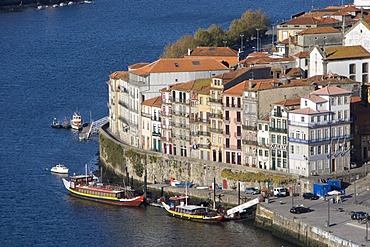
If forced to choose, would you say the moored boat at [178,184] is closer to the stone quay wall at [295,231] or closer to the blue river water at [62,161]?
the blue river water at [62,161]

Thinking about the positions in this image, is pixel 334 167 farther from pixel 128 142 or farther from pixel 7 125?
pixel 7 125

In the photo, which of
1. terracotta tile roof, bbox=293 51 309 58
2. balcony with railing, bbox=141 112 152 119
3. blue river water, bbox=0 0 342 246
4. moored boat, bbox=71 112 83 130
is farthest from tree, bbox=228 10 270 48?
balcony with railing, bbox=141 112 152 119

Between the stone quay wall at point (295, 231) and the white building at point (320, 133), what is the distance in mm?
4942

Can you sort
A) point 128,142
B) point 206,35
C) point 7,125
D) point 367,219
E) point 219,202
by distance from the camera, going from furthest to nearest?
point 206,35
point 7,125
point 128,142
point 219,202
point 367,219

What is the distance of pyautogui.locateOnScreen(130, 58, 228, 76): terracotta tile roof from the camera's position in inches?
4550

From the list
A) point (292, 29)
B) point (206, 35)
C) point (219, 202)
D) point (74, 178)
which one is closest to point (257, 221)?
point (219, 202)

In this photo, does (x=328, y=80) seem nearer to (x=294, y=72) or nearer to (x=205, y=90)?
(x=294, y=72)

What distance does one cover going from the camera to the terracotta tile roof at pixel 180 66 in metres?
116

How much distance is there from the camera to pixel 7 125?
133500 millimetres

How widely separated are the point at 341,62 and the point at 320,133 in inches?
578

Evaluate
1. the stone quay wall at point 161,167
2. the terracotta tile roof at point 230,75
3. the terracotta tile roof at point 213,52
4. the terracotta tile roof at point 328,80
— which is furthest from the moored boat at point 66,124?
the terracotta tile roof at point 328,80

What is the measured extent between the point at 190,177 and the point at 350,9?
38139 millimetres

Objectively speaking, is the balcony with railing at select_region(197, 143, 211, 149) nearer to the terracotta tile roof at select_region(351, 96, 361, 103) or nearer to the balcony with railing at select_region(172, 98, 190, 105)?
the balcony with railing at select_region(172, 98, 190, 105)

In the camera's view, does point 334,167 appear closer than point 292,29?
Yes
